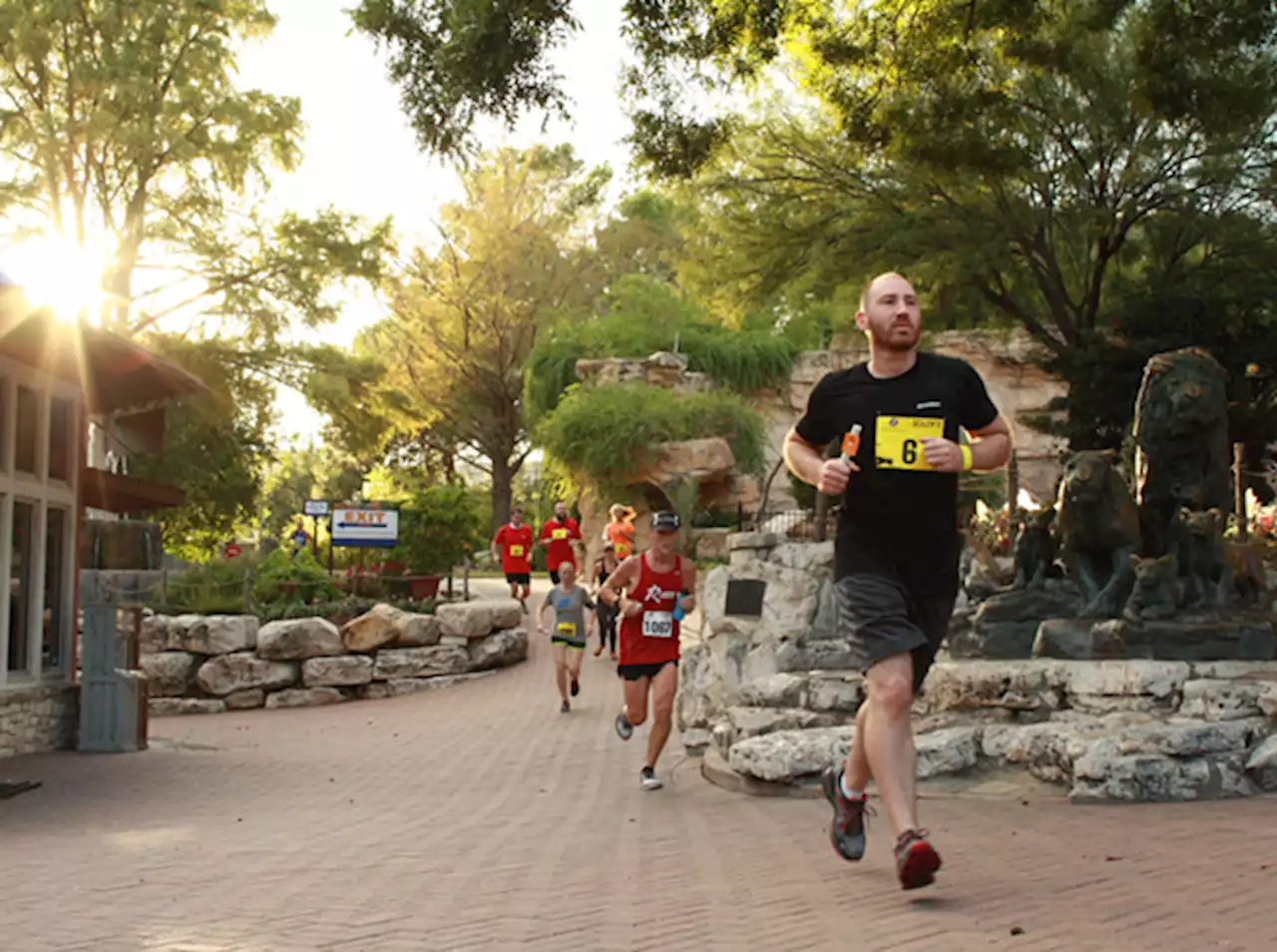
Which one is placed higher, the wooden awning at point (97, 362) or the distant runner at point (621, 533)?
the wooden awning at point (97, 362)

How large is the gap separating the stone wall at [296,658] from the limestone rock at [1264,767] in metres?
14.0

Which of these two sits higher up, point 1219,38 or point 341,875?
point 1219,38

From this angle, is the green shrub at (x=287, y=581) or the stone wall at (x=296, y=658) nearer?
the stone wall at (x=296, y=658)

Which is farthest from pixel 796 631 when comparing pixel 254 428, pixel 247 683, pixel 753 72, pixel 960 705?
pixel 254 428

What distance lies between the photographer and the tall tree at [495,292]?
52.7m

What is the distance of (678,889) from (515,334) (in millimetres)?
49061

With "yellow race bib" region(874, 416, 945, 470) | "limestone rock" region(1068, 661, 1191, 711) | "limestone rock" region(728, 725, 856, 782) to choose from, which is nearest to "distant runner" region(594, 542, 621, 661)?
"limestone rock" region(1068, 661, 1191, 711)

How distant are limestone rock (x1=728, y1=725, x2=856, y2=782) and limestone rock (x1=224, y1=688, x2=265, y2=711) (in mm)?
12300

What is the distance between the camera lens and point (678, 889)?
5.60m

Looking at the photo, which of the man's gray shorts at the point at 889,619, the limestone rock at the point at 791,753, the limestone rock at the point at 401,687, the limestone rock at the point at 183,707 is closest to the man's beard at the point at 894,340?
the man's gray shorts at the point at 889,619

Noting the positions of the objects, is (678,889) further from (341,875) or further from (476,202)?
(476,202)

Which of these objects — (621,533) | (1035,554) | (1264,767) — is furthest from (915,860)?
(621,533)

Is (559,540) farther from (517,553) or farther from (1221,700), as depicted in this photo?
(1221,700)

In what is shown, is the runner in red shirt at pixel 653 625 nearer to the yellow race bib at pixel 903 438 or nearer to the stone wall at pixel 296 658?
the yellow race bib at pixel 903 438
